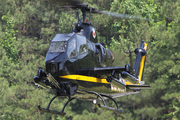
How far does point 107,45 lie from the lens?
27391 millimetres

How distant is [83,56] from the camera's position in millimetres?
8984

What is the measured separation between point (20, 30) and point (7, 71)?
7.44m

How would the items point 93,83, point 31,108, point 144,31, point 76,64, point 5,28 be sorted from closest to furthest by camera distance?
1. point 76,64
2. point 93,83
3. point 31,108
4. point 144,31
5. point 5,28

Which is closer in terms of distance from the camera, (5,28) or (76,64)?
(76,64)

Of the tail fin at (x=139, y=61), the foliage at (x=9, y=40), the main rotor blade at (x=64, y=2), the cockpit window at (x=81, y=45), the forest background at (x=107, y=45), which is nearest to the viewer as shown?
the main rotor blade at (x=64, y=2)

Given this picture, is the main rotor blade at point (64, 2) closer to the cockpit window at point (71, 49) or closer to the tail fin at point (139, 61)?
the cockpit window at point (71, 49)

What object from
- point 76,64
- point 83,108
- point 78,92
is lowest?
point 83,108

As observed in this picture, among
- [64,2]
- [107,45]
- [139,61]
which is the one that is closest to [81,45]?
[64,2]

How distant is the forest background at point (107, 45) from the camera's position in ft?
75.4

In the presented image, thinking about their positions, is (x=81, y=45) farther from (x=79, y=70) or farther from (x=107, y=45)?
(x=107, y=45)

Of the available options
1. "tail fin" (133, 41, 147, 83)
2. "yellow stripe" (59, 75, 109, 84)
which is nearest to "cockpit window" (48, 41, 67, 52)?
"yellow stripe" (59, 75, 109, 84)

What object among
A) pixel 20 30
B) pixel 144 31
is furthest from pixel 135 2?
pixel 20 30

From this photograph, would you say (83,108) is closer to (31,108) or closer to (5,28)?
(31,108)

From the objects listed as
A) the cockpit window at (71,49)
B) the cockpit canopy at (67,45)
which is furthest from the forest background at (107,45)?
the cockpit window at (71,49)
